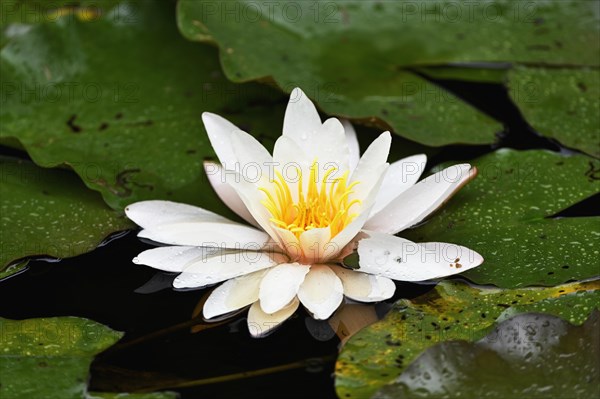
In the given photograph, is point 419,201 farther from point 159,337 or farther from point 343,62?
point 343,62

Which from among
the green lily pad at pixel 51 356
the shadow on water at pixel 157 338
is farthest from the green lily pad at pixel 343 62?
the green lily pad at pixel 51 356

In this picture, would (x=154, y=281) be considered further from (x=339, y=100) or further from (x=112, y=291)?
(x=339, y=100)

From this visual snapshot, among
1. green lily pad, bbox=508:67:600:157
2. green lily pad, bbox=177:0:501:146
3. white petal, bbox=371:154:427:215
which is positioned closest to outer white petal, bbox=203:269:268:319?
white petal, bbox=371:154:427:215

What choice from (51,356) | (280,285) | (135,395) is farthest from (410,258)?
(51,356)

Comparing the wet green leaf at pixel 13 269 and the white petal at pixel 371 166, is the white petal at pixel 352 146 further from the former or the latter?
the wet green leaf at pixel 13 269

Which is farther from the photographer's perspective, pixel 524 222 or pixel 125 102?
pixel 125 102
